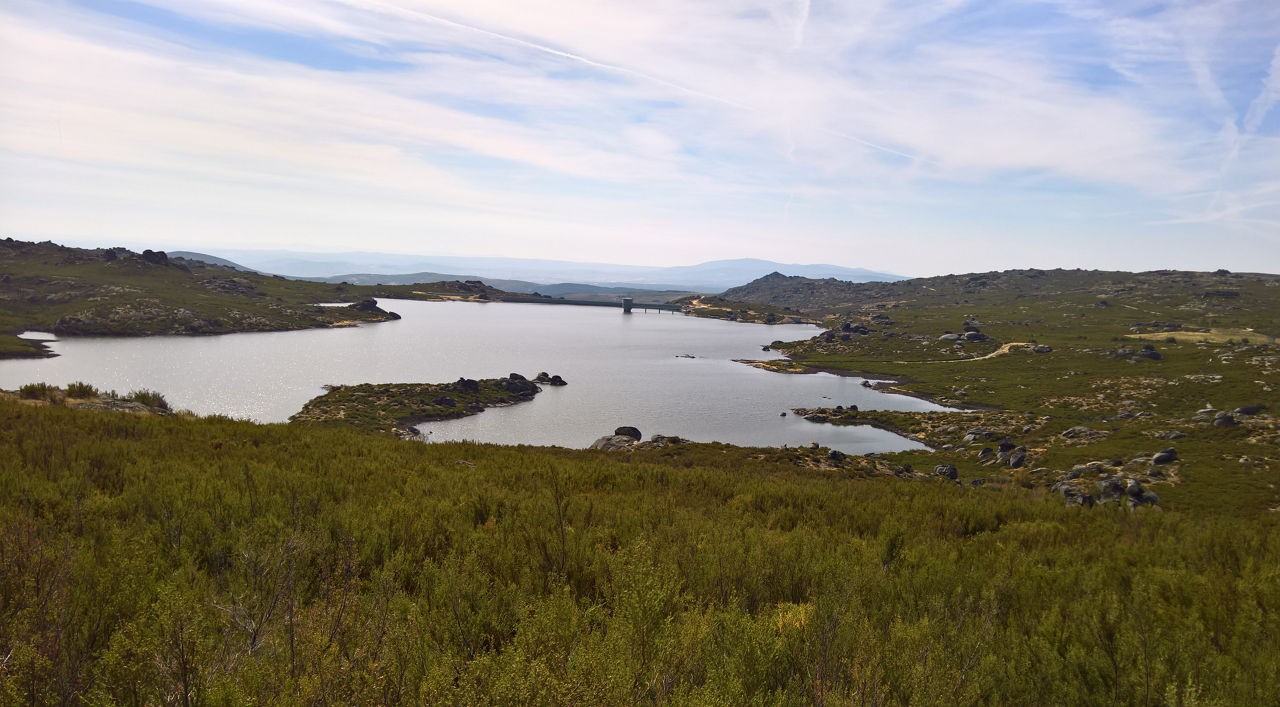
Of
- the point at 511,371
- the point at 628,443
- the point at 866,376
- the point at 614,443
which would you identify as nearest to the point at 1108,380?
the point at 866,376

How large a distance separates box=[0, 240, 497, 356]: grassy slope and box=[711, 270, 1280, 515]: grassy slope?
405 ft

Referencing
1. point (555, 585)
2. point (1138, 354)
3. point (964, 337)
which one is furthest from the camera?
point (964, 337)

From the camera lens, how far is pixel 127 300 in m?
120

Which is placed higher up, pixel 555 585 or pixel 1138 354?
pixel 555 585

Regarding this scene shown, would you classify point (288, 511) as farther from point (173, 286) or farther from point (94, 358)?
point (173, 286)

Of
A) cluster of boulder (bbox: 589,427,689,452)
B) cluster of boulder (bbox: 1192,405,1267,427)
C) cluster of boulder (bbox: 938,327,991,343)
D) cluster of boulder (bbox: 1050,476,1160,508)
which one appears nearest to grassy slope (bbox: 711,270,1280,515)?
cluster of boulder (bbox: 1192,405,1267,427)

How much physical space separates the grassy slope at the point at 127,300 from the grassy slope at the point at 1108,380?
124m

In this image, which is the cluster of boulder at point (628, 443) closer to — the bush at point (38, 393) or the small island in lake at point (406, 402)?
the small island in lake at point (406, 402)

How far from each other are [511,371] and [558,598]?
84517 millimetres

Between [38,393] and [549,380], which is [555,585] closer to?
[38,393]

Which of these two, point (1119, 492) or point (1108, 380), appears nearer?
point (1119, 492)

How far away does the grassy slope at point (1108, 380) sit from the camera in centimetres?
4400

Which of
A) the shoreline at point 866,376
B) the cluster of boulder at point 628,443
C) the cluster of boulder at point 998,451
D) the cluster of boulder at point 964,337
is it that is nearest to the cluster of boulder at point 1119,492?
the cluster of boulder at point 998,451

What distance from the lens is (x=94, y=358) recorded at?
251ft
